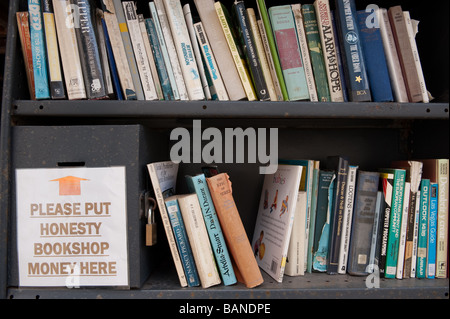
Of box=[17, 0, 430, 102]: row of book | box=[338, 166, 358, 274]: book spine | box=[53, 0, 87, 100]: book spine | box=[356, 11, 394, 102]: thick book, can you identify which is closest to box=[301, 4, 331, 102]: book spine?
box=[17, 0, 430, 102]: row of book

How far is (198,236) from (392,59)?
0.69 m

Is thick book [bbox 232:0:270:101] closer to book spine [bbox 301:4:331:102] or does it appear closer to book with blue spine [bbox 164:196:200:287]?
book spine [bbox 301:4:331:102]

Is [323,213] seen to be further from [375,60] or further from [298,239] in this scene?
[375,60]

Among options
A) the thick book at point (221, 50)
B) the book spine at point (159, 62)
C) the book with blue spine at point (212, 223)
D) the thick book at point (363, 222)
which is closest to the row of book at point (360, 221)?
the thick book at point (363, 222)

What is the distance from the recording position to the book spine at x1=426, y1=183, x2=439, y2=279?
2.98ft

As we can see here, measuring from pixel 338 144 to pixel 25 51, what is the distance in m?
0.98

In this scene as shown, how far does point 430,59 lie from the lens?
1.02 m

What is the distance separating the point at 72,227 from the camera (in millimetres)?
810

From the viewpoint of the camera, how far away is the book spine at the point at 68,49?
838 millimetres

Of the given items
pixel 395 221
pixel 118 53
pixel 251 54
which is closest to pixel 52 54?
pixel 118 53

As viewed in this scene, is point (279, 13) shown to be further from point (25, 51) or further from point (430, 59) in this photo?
point (25, 51)

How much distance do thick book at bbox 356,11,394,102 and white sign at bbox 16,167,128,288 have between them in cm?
70

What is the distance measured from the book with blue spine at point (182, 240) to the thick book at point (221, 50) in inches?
12.6

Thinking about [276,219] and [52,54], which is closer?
[52,54]
